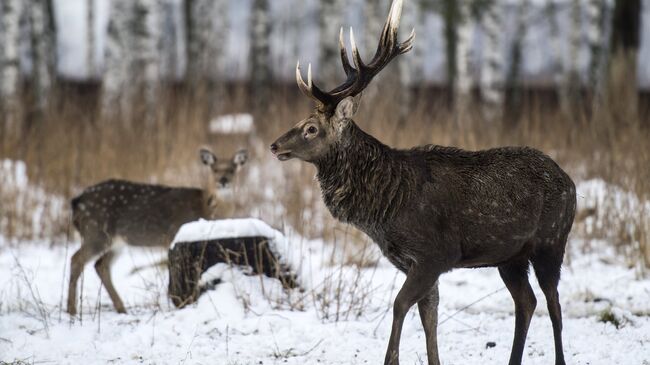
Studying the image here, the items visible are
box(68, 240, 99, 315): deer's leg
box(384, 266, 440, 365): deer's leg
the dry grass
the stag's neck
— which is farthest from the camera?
the dry grass

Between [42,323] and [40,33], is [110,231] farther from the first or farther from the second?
[40,33]

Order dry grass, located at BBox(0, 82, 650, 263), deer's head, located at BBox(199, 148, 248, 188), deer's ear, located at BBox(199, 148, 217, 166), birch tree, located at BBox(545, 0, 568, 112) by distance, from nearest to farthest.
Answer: deer's head, located at BBox(199, 148, 248, 188), deer's ear, located at BBox(199, 148, 217, 166), dry grass, located at BBox(0, 82, 650, 263), birch tree, located at BBox(545, 0, 568, 112)

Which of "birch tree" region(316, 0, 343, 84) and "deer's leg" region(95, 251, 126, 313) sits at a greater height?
"birch tree" region(316, 0, 343, 84)

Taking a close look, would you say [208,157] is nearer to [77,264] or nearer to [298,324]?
[77,264]

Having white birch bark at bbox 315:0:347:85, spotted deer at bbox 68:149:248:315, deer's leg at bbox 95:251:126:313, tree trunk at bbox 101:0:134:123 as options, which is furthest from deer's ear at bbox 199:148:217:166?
white birch bark at bbox 315:0:347:85

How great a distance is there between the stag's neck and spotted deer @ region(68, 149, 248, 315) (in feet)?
9.38

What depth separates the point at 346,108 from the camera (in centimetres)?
494

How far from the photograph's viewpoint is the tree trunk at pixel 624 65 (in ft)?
32.1

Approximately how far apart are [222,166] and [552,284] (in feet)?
14.4

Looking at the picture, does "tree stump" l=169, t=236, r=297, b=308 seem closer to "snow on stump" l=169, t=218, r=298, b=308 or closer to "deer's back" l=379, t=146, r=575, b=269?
"snow on stump" l=169, t=218, r=298, b=308

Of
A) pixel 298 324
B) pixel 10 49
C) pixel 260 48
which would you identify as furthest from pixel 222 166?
pixel 260 48

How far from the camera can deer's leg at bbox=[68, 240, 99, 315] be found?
6774 millimetres

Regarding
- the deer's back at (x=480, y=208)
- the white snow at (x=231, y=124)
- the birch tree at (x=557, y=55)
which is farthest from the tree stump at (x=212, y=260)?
the birch tree at (x=557, y=55)

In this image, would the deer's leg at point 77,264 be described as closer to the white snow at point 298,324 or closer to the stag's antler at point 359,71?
the white snow at point 298,324
